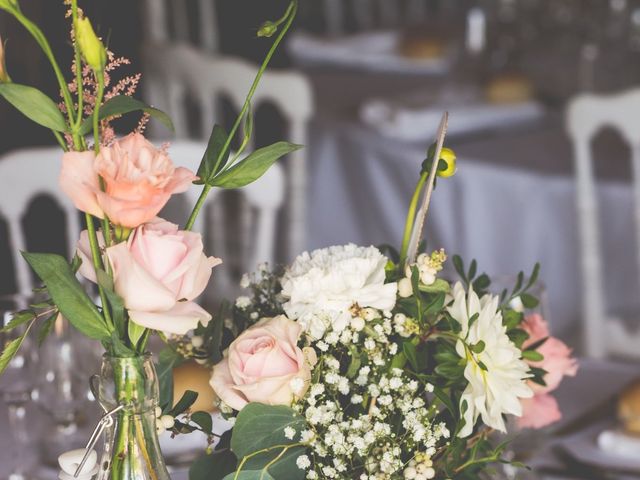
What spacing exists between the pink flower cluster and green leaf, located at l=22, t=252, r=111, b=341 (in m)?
0.03

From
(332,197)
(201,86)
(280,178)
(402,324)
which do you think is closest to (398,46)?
(332,197)

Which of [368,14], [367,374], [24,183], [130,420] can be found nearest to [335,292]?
[367,374]

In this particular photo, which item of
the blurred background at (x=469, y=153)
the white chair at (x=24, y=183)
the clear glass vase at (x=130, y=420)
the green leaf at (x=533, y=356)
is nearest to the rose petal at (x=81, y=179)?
the clear glass vase at (x=130, y=420)

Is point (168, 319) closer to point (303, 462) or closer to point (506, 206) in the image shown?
point (303, 462)

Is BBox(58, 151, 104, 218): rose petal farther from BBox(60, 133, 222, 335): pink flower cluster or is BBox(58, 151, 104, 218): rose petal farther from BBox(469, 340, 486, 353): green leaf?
BBox(469, 340, 486, 353): green leaf

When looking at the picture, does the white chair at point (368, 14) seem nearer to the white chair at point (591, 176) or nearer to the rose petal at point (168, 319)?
the white chair at point (591, 176)

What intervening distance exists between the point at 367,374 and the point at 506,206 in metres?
1.52

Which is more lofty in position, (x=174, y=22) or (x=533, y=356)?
(x=174, y=22)

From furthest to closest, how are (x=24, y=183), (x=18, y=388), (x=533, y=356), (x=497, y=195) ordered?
1. (x=497, y=195)
2. (x=24, y=183)
3. (x=18, y=388)
4. (x=533, y=356)

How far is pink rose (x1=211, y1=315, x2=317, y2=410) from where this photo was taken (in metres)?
0.77

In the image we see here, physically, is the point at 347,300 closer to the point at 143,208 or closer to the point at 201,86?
the point at 143,208

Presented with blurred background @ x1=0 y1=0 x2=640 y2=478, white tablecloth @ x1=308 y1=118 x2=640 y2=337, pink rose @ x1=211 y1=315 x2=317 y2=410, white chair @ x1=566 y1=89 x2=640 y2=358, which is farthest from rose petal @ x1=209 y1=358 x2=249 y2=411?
white tablecloth @ x1=308 y1=118 x2=640 y2=337

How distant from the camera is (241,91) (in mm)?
2305

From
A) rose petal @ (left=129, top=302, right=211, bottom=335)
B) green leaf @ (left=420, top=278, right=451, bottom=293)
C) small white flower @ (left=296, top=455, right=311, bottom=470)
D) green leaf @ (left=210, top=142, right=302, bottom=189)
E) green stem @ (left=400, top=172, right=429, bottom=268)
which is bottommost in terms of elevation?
small white flower @ (left=296, top=455, right=311, bottom=470)
